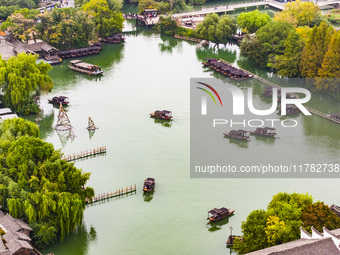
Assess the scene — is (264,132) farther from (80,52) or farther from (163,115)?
(80,52)

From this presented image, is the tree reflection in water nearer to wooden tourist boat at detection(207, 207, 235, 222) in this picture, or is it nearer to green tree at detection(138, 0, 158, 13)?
wooden tourist boat at detection(207, 207, 235, 222)

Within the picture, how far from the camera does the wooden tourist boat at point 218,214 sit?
45.3 meters

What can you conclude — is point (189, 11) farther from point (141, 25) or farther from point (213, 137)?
point (213, 137)

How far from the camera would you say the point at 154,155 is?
55.8 metres

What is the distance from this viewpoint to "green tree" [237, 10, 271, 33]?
89.8 metres

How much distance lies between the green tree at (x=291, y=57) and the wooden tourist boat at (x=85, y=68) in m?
22.8

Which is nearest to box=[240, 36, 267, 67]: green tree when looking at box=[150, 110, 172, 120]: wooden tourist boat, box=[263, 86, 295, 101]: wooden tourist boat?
box=[263, 86, 295, 101]: wooden tourist boat

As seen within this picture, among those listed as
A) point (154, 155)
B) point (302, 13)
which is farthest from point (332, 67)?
point (154, 155)

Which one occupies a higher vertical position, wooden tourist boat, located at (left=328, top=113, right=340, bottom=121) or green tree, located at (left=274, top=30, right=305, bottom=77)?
green tree, located at (left=274, top=30, right=305, bottom=77)

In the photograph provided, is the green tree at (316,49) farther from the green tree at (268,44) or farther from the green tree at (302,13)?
the green tree at (302,13)

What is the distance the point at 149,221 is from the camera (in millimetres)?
45906

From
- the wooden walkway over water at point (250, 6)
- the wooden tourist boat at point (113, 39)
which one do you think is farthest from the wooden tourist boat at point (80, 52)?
the wooden walkway over water at point (250, 6)

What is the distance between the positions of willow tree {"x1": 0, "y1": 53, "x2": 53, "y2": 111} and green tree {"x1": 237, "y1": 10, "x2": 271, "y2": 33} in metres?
37.3

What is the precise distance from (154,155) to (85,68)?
83.4 feet
